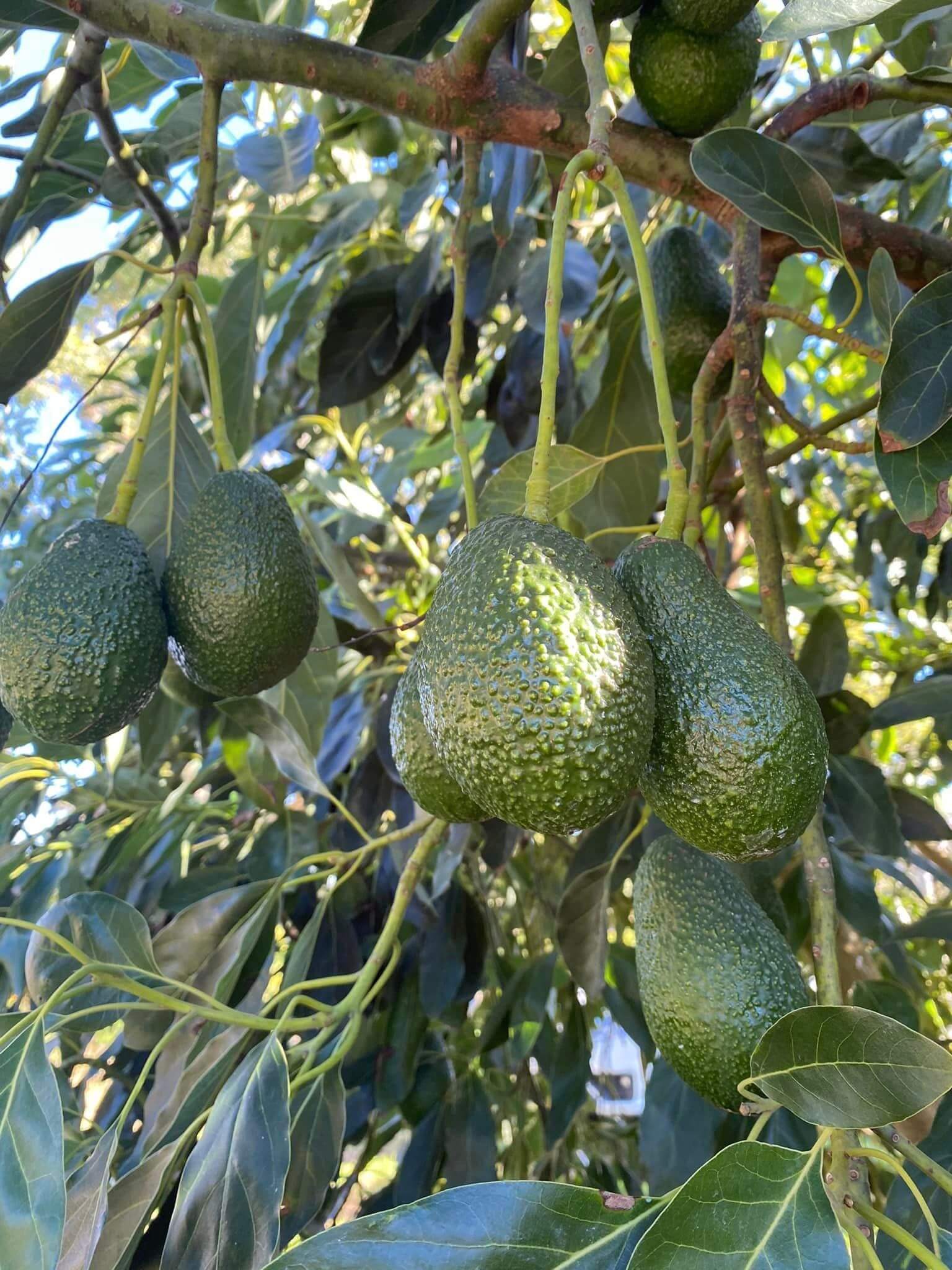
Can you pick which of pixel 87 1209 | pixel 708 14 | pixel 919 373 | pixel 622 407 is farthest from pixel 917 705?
pixel 87 1209

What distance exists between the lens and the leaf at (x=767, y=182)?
835 millimetres

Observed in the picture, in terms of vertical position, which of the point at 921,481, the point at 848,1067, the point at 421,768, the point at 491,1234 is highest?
the point at 921,481

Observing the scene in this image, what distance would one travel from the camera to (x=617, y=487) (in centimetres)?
128

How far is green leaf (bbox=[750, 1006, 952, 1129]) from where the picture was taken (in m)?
0.60

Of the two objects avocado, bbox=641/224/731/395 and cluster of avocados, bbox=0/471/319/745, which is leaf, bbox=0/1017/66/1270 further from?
avocado, bbox=641/224/731/395

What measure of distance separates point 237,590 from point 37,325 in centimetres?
43

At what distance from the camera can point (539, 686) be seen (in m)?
0.60

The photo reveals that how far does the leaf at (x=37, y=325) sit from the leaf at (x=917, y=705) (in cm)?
124

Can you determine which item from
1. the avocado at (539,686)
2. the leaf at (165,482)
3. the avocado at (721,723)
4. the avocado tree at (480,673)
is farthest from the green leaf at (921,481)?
the leaf at (165,482)

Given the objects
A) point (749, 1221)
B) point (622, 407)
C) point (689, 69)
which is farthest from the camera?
point (622, 407)

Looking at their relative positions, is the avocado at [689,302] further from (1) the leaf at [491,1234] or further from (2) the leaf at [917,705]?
(1) the leaf at [491,1234]

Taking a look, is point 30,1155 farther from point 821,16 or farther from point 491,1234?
point 821,16

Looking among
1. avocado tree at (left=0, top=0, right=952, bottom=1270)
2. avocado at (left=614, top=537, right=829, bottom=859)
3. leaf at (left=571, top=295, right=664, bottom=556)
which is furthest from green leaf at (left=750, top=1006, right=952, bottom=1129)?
leaf at (left=571, top=295, right=664, bottom=556)

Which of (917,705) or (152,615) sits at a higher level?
(152,615)
